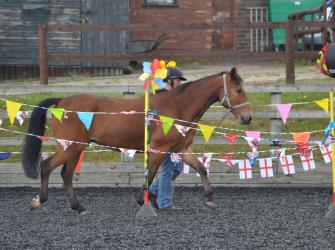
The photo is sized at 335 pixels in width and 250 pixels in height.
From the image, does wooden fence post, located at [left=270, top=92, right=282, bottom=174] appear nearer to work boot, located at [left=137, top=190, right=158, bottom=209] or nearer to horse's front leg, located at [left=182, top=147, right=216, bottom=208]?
horse's front leg, located at [left=182, top=147, right=216, bottom=208]

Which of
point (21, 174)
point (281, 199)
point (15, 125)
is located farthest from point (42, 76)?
point (281, 199)

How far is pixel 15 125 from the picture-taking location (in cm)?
1409

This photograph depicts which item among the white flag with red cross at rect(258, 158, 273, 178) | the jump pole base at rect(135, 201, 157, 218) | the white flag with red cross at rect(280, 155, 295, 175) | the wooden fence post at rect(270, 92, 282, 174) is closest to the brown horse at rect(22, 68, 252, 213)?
the jump pole base at rect(135, 201, 157, 218)

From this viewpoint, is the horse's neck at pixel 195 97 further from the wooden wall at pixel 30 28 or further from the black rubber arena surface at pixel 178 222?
the wooden wall at pixel 30 28

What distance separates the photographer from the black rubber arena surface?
8164mm

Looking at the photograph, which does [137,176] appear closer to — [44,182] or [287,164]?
[44,182]

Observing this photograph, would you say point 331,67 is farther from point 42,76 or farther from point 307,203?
point 42,76

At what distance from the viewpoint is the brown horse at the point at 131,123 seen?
10305mm

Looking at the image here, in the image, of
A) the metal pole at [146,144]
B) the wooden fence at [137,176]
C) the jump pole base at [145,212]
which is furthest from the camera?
the wooden fence at [137,176]

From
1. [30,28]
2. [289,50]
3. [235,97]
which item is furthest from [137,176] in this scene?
[30,28]

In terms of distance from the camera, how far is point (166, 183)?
10.4 meters

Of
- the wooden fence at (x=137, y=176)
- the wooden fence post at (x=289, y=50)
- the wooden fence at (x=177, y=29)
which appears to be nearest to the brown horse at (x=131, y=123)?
the wooden fence at (x=137, y=176)

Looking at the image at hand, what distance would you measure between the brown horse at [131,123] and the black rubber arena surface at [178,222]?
44 cm

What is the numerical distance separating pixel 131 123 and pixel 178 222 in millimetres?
1614
